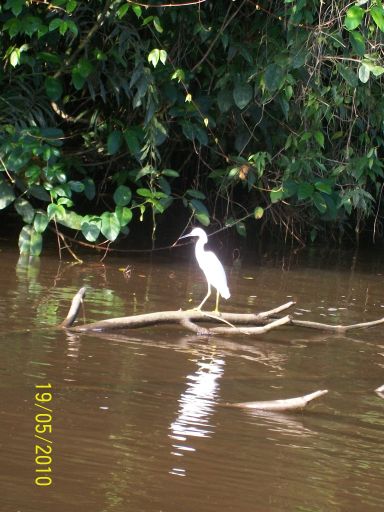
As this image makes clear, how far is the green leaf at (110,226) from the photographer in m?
7.48

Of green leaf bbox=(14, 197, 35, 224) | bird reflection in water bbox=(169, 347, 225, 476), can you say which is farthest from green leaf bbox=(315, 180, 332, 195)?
bird reflection in water bbox=(169, 347, 225, 476)

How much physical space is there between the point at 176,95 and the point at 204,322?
7.79ft

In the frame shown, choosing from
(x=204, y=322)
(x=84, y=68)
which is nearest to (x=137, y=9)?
(x=84, y=68)

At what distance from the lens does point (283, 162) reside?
809 centimetres

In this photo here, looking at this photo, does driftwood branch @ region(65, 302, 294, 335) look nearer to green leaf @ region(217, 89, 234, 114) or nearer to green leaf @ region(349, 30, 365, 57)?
green leaf @ region(349, 30, 365, 57)

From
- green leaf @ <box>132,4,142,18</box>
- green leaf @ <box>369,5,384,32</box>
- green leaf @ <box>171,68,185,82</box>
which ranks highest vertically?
green leaf @ <box>132,4,142,18</box>

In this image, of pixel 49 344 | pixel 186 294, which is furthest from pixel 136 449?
Answer: pixel 186 294

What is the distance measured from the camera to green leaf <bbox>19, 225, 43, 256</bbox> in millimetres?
7605

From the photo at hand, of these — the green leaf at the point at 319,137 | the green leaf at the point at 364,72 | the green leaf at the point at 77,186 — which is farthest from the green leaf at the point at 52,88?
the green leaf at the point at 364,72

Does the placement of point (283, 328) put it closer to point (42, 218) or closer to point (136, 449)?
point (42, 218)

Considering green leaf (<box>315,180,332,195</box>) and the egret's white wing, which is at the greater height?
green leaf (<box>315,180,332,195</box>)

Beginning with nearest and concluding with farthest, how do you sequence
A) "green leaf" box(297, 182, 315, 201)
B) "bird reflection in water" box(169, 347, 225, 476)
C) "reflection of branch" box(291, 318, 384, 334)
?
"bird reflection in water" box(169, 347, 225, 476) → "reflection of branch" box(291, 318, 384, 334) → "green leaf" box(297, 182, 315, 201)
